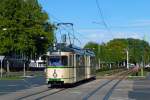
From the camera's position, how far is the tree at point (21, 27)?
96.1 m

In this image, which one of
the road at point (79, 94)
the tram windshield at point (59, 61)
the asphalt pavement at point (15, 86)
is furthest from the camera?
the tram windshield at point (59, 61)

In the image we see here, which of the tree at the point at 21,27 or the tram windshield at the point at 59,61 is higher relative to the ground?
the tree at the point at 21,27

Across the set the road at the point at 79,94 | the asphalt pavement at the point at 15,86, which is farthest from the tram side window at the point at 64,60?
the asphalt pavement at the point at 15,86

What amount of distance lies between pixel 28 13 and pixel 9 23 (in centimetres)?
528

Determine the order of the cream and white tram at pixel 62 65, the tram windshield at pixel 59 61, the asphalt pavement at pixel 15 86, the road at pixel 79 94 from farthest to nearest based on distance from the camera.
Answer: the tram windshield at pixel 59 61
the cream and white tram at pixel 62 65
the asphalt pavement at pixel 15 86
the road at pixel 79 94

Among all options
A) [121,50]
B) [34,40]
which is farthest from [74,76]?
[121,50]

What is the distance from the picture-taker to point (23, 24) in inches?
3935

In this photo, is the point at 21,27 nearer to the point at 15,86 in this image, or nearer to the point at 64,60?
the point at 15,86

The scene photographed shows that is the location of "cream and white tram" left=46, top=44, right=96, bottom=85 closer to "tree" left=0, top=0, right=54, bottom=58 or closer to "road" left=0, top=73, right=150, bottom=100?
"road" left=0, top=73, right=150, bottom=100

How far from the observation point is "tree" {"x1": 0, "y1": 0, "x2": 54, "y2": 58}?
9612 cm

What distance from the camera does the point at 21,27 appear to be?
97.6m

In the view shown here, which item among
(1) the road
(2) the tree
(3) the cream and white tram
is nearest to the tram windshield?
(3) the cream and white tram

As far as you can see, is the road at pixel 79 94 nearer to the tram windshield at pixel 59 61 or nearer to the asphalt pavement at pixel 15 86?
the asphalt pavement at pixel 15 86

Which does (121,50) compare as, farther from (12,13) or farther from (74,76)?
(74,76)
